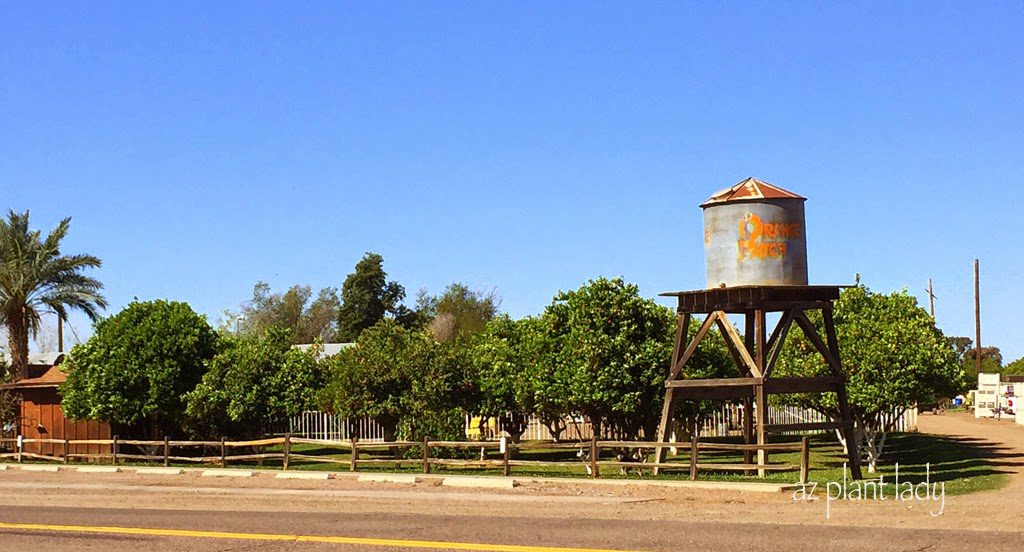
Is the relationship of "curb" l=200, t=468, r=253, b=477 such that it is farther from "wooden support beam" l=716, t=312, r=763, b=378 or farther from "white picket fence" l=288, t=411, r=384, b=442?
"white picket fence" l=288, t=411, r=384, b=442

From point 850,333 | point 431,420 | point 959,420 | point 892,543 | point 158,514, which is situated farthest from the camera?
point 959,420

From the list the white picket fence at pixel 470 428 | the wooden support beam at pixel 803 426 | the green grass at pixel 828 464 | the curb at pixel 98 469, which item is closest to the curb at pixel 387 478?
the green grass at pixel 828 464

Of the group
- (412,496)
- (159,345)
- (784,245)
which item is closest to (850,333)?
(784,245)

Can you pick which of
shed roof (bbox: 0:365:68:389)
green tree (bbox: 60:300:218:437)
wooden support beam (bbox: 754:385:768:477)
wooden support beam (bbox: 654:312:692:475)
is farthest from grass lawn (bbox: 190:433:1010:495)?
shed roof (bbox: 0:365:68:389)

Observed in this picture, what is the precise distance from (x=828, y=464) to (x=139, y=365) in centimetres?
2202

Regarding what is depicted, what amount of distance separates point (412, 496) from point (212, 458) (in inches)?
533

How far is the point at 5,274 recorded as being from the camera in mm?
47469

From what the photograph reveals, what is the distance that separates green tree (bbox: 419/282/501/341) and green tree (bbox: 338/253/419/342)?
8.42m

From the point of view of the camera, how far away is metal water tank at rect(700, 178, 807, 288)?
93.9 ft

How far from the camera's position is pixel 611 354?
111 feet

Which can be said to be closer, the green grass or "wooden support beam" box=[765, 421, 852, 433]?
"wooden support beam" box=[765, 421, 852, 433]

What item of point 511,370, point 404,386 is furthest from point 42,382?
point 511,370

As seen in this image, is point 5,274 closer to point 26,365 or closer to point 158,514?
point 26,365

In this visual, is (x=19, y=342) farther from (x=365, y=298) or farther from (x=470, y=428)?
(x=365, y=298)
